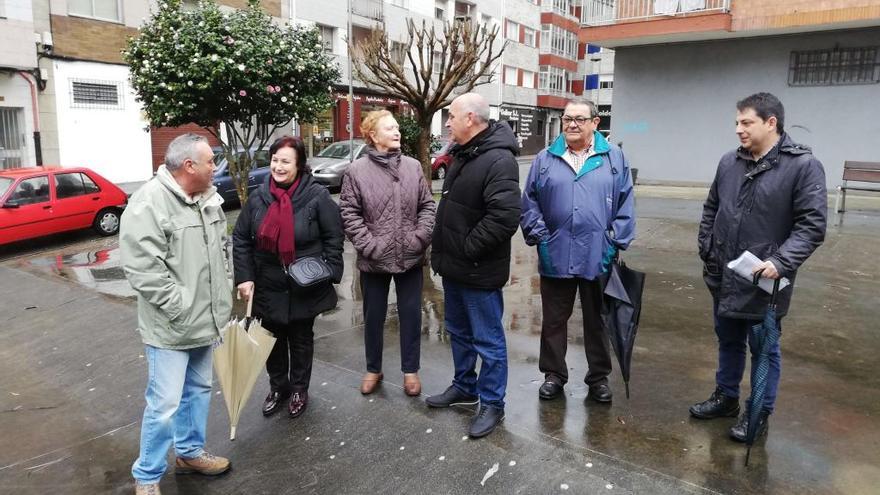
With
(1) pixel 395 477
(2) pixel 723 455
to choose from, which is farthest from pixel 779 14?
(1) pixel 395 477

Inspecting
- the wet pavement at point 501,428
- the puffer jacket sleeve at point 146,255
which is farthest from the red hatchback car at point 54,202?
the puffer jacket sleeve at point 146,255

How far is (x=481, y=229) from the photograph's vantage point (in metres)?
3.45

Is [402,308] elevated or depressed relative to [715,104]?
depressed

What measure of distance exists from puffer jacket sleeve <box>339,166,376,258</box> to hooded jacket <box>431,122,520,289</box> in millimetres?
486

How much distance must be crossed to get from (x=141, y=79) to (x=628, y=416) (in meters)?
7.90

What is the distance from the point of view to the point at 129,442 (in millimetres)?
3854

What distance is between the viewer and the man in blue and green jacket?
379 centimetres

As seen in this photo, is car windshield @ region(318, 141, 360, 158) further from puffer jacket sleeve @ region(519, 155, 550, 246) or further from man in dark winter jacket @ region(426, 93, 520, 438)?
man in dark winter jacket @ region(426, 93, 520, 438)

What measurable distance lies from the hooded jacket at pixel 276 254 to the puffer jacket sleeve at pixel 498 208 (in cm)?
94

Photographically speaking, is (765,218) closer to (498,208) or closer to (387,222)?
(498,208)

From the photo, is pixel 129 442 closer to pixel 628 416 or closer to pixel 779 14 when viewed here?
pixel 628 416

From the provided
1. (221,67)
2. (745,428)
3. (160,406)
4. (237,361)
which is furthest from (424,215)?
(221,67)

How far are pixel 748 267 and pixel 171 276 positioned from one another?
2.78 meters

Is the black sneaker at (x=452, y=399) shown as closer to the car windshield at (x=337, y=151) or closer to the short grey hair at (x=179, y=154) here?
the short grey hair at (x=179, y=154)
